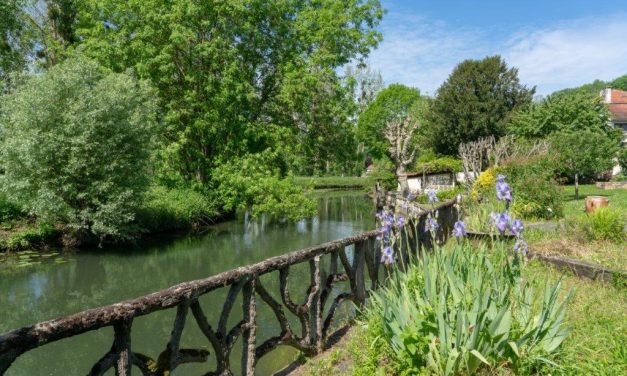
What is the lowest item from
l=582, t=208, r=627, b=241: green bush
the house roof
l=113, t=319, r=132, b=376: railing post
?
l=582, t=208, r=627, b=241: green bush

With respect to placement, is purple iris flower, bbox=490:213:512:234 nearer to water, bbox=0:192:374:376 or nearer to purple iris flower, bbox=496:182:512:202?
purple iris flower, bbox=496:182:512:202

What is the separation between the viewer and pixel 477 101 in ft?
130

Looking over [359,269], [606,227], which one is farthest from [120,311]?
[606,227]

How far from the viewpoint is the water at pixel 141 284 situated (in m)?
7.49

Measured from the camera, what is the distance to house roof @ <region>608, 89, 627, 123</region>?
175 ft

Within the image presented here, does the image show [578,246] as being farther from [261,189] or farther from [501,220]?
[261,189]

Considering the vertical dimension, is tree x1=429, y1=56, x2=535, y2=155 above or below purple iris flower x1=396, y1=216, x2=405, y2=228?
above

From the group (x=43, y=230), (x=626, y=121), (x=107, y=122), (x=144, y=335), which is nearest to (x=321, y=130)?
(x=107, y=122)

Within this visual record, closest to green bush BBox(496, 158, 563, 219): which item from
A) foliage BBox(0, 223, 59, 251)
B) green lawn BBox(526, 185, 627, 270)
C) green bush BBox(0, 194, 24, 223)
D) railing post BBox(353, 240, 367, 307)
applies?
green lawn BBox(526, 185, 627, 270)

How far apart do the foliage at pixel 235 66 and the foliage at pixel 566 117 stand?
11.8 m

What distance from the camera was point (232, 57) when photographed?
902 inches

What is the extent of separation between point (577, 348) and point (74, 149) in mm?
16102

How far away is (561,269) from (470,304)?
439 cm

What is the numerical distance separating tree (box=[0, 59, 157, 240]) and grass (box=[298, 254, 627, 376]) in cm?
1388
